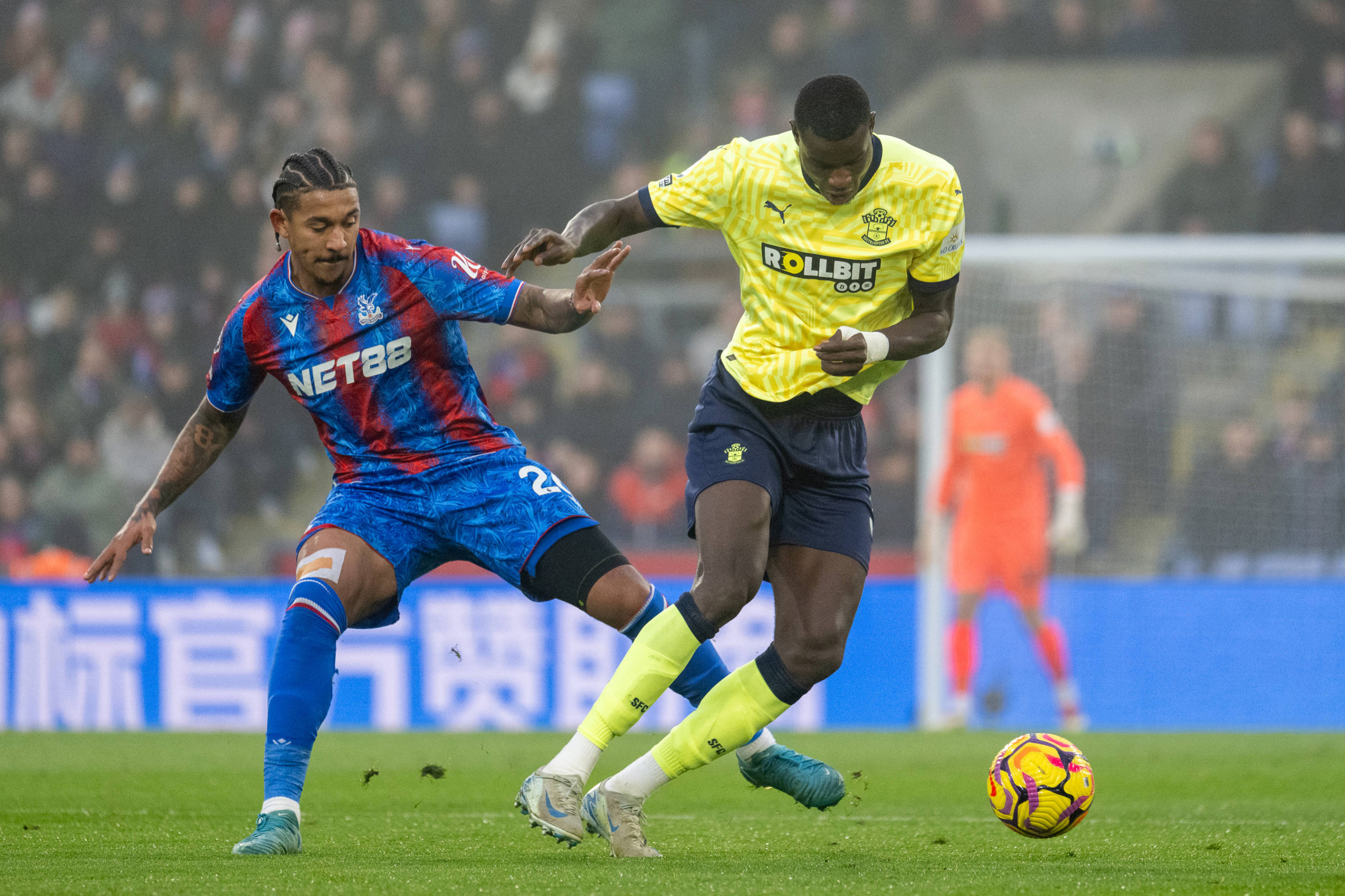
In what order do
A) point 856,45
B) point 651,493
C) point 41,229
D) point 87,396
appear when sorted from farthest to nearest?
point 856,45
point 41,229
point 87,396
point 651,493

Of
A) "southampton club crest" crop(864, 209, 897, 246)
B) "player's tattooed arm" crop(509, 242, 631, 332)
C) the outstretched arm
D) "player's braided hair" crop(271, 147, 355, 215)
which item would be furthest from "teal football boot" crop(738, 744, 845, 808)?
"player's braided hair" crop(271, 147, 355, 215)

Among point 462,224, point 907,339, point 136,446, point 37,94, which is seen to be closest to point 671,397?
point 462,224

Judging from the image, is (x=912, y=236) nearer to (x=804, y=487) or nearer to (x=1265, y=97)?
(x=804, y=487)

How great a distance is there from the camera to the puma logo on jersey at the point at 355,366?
476 centimetres

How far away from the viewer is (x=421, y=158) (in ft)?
52.6

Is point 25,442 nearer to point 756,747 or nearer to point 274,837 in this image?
point 274,837

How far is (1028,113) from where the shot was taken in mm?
16531

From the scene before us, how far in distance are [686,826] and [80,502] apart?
9.39 metres

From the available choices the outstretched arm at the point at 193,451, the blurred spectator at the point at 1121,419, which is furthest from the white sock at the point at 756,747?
the blurred spectator at the point at 1121,419

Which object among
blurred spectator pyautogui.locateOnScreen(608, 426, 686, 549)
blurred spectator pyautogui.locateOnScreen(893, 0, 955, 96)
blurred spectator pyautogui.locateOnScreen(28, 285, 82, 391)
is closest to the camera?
blurred spectator pyautogui.locateOnScreen(608, 426, 686, 549)

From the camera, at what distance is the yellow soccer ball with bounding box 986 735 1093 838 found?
4.64m

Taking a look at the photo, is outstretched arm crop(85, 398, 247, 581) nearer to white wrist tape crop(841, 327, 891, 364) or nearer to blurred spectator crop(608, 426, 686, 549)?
white wrist tape crop(841, 327, 891, 364)

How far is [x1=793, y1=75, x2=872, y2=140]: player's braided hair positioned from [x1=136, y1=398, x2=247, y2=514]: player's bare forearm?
1.92 metres

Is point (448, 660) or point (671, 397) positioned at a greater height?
point (671, 397)
